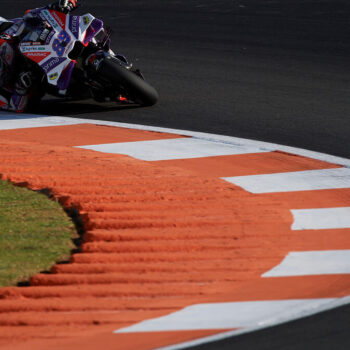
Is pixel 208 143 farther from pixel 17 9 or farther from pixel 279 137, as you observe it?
pixel 17 9

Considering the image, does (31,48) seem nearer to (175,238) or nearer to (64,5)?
(64,5)

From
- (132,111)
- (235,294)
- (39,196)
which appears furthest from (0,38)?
(235,294)

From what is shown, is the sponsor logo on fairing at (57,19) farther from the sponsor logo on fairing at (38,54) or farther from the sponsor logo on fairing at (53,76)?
the sponsor logo on fairing at (53,76)

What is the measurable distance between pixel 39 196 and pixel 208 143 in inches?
94.7

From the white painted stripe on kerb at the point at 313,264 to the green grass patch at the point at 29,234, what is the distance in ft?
4.69

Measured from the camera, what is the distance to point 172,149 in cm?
932

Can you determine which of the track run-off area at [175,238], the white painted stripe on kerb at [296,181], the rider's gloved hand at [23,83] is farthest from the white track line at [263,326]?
the rider's gloved hand at [23,83]

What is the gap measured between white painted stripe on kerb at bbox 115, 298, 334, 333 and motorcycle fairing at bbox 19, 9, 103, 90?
579 centimetres

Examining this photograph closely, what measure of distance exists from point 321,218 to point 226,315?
7.11 feet

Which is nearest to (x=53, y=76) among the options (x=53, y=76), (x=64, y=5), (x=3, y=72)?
(x=53, y=76)

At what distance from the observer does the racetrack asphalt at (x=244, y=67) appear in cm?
1016

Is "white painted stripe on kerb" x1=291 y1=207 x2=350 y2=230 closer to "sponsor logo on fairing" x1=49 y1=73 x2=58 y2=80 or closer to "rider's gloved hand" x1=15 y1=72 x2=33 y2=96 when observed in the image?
"sponsor logo on fairing" x1=49 y1=73 x2=58 y2=80

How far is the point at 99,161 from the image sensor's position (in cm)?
873

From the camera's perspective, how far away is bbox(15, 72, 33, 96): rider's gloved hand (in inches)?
428
